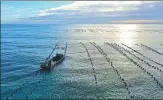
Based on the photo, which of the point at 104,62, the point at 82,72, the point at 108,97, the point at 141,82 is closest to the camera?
the point at 108,97

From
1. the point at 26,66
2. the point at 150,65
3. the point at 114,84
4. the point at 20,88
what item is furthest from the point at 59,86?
the point at 150,65

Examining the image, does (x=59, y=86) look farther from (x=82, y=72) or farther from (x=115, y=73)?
(x=115, y=73)

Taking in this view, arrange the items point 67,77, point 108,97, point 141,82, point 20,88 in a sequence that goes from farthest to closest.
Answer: point 67,77
point 141,82
point 20,88
point 108,97

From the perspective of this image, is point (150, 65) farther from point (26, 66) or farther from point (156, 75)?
point (26, 66)

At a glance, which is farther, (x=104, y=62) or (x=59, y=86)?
(x=104, y=62)

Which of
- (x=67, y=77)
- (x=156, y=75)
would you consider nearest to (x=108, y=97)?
(x=67, y=77)

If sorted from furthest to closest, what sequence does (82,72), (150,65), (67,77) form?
1. (150,65)
2. (82,72)
3. (67,77)

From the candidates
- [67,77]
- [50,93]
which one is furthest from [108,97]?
[67,77]

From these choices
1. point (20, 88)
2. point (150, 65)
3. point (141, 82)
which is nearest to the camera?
point (20, 88)

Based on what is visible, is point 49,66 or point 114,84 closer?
point 114,84
